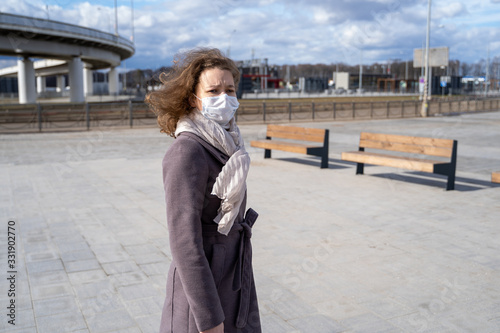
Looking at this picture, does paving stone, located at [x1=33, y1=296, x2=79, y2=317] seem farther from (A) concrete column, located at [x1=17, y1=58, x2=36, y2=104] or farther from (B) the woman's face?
(A) concrete column, located at [x1=17, y1=58, x2=36, y2=104]

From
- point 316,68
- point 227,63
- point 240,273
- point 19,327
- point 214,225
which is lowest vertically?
point 19,327

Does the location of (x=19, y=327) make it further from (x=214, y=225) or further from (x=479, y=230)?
(x=479, y=230)

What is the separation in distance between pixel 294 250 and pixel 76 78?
51265 millimetres

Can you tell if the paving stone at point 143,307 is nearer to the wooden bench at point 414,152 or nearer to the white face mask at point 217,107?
the white face mask at point 217,107

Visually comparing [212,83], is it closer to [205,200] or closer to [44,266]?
[205,200]

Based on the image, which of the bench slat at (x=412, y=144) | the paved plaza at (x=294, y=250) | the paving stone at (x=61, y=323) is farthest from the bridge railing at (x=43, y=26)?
the paving stone at (x=61, y=323)

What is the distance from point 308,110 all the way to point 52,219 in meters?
30.4

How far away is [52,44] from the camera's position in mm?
45969

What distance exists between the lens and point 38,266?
519cm

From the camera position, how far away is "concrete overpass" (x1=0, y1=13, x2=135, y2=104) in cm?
3981

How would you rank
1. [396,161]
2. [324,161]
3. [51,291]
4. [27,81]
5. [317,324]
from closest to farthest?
[317,324] < [51,291] < [396,161] < [324,161] < [27,81]

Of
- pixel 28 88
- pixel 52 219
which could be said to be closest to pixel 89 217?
pixel 52 219

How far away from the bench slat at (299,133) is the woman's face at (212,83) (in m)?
9.27

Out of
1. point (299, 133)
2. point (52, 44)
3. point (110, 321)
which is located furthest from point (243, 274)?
point (52, 44)
